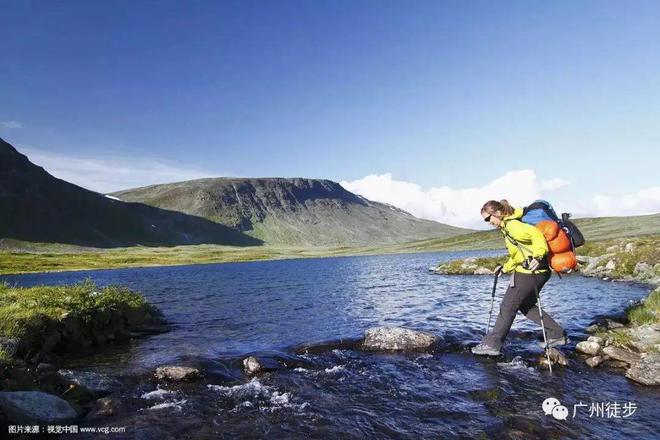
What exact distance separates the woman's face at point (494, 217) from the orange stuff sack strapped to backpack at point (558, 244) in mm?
1135

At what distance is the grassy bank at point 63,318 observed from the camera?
Result: 15.7 m

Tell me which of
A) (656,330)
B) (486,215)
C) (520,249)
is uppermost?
(486,215)

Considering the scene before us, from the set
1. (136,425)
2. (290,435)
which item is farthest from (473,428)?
(136,425)

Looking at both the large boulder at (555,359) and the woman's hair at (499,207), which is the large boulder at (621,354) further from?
the woman's hair at (499,207)

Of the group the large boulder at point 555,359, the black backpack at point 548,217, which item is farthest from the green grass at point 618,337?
the black backpack at point 548,217

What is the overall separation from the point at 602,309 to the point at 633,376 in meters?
14.2

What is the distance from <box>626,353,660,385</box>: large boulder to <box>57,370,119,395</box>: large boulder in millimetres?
16790

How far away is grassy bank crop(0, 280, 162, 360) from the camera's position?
15656 millimetres

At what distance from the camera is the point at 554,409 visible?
10.9 metres

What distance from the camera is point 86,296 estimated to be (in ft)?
71.2

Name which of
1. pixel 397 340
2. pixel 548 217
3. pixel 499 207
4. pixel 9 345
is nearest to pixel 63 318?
pixel 9 345

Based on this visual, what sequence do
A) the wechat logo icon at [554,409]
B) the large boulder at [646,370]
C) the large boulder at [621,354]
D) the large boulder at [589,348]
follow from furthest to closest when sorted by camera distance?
the large boulder at [589,348], the large boulder at [621,354], the large boulder at [646,370], the wechat logo icon at [554,409]

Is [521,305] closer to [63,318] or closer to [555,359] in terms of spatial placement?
[555,359]

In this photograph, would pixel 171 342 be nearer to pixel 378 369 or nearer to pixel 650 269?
pixel 378 369
